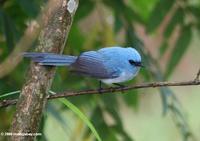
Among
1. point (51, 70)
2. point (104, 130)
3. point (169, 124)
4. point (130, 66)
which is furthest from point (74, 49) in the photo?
point (169, 124)

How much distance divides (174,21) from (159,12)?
175mm

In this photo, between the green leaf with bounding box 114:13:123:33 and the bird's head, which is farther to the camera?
the green leaf with bounding box 114:13:123:33

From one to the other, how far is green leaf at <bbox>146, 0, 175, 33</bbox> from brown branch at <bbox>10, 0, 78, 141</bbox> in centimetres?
161

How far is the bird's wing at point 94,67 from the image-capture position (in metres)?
2.21

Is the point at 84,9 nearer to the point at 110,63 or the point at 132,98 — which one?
the point at 132,98

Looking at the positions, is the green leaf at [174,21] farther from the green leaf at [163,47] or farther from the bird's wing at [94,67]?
the bird's wing at [94,67]

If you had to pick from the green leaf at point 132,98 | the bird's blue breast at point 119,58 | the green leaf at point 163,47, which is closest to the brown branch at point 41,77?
the bird's blue breast at point 119,58

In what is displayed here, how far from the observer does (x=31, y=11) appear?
2852 mm

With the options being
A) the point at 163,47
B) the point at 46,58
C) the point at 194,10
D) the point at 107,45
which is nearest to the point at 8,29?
the point at 107,45

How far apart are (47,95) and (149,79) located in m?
1.75

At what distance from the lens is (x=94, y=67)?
2273mm

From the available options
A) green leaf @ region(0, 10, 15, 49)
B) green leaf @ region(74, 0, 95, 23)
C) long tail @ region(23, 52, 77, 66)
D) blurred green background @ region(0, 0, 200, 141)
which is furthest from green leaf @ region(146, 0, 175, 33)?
long tail @ region(23, 52, 77, 66)

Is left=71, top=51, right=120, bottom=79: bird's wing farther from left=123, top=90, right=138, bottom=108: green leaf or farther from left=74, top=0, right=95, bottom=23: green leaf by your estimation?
left=123, top=90, right=138, bottom=108: green leaf

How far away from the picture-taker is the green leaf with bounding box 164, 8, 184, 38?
356 cm
